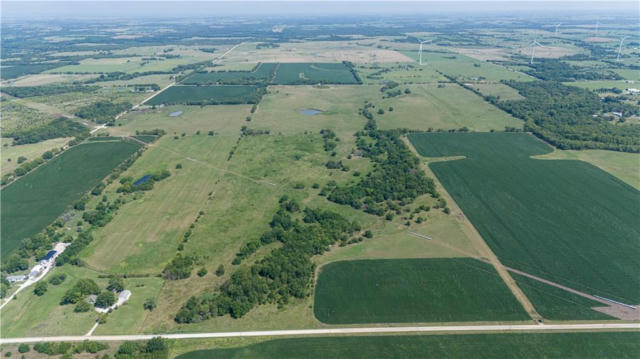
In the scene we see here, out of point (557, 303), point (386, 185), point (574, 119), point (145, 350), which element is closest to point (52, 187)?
point (145, 350)

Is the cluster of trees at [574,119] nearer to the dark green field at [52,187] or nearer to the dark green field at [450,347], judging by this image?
the dark green field at [450,347]

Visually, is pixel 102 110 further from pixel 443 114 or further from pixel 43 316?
pixel 443 114

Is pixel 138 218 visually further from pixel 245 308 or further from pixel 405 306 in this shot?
pixel 405 306

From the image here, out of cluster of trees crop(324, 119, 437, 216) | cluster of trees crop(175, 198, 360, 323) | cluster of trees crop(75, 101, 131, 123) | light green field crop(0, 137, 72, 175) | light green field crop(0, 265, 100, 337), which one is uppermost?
cluster of trees crop(75, 101, 131, 123)

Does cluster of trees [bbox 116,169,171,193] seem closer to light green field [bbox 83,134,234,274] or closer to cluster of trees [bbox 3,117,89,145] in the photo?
light green field [bbox 83,134,234,274]

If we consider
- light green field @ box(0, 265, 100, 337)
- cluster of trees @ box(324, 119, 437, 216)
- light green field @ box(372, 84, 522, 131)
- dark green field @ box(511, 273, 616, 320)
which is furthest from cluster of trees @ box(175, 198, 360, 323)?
light green field @ box(372, 84, 522, 131)

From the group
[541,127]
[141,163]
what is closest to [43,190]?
[141,163]
